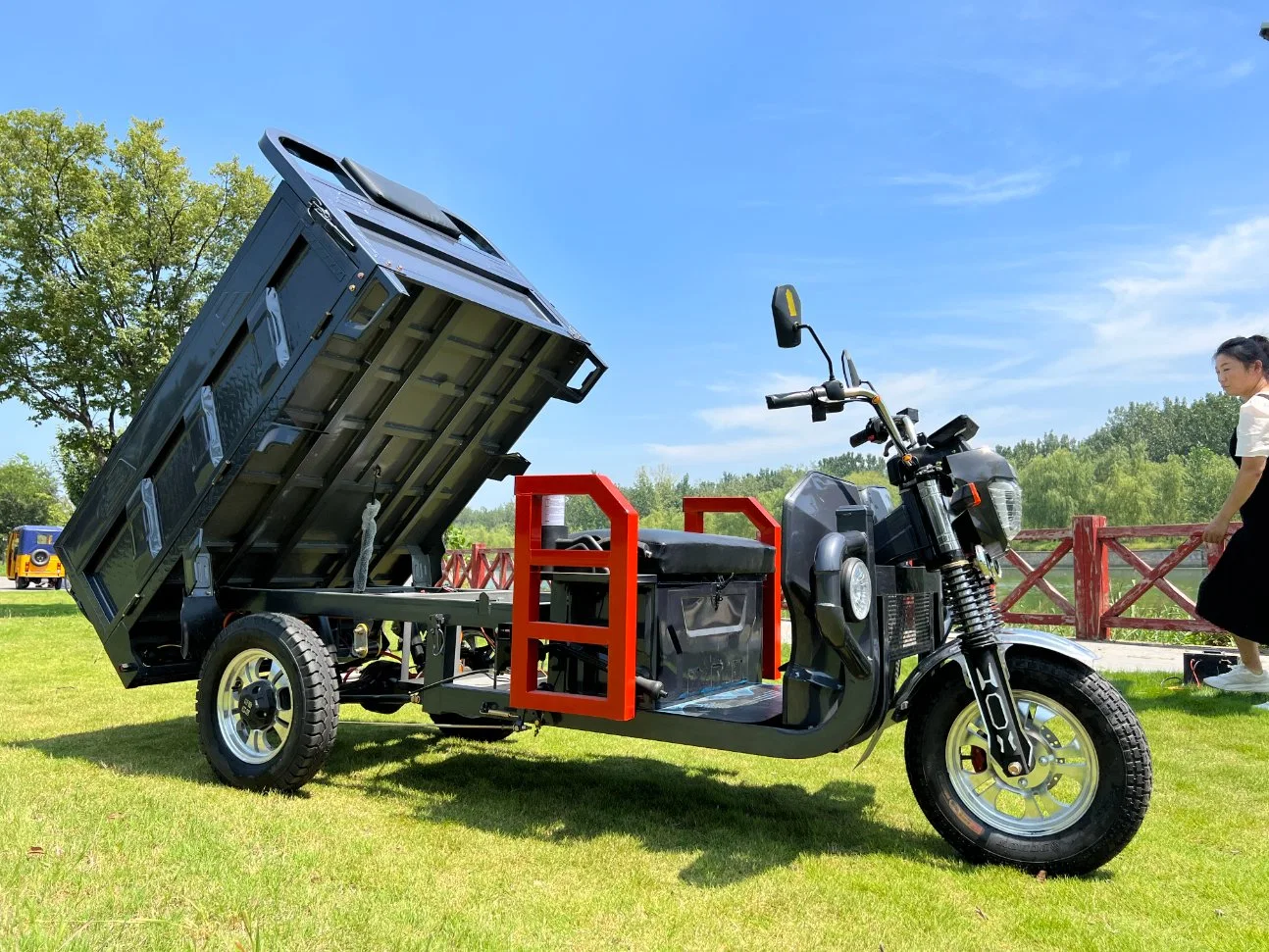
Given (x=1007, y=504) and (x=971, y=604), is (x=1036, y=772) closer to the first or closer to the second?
(x=971, y=604)

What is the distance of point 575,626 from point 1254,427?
366 cm

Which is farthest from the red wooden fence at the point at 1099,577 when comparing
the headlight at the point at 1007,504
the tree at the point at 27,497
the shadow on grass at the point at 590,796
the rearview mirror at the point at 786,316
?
the tree at the point at 27,497

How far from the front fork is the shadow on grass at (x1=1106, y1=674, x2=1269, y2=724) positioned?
3360 mm

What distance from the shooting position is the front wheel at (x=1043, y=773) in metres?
3.11

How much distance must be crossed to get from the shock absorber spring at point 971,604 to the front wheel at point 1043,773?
5.9 inches

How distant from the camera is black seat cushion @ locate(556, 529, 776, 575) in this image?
389 cm

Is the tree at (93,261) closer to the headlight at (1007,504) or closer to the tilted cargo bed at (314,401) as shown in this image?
the tilted cargo bed at (314,401)

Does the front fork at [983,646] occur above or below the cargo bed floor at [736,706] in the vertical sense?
above

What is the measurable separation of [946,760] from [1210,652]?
497cm

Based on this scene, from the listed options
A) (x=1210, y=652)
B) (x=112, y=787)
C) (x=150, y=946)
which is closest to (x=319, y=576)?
(x=112, y=787)

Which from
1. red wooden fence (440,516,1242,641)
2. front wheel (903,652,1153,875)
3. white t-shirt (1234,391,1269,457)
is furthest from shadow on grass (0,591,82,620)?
white t-shirt (1234,391,1269,457)

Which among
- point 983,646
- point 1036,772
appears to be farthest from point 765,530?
point 1036,772

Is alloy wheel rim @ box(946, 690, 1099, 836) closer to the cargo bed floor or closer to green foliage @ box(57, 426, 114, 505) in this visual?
the cargo bed floor

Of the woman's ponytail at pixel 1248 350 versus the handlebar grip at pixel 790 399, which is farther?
the woman's ponytail at pixel 1248 350
